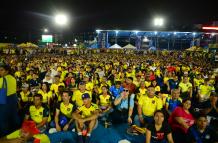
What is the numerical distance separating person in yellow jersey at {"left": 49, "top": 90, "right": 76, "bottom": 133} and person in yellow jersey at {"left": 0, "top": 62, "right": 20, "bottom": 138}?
3.35ft

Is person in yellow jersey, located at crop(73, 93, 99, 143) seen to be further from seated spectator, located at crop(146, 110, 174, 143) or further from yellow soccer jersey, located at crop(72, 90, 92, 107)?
seated spectator, located at crop(146, 110, 174, 143)

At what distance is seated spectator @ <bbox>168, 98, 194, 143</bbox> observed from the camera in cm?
620

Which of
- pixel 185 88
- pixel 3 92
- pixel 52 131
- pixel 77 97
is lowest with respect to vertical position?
pixel 52 131

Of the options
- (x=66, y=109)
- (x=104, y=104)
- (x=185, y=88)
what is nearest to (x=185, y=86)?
(x=185, y=88)

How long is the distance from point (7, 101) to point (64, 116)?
1.46 metres

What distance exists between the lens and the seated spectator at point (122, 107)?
813 cm

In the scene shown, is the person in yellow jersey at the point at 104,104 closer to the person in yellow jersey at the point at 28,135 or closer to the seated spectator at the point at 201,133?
the seated spectator at the point at 201,133

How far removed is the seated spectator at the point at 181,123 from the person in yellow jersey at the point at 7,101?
12.9ft

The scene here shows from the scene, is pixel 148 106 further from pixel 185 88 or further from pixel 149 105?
pixel 185 88

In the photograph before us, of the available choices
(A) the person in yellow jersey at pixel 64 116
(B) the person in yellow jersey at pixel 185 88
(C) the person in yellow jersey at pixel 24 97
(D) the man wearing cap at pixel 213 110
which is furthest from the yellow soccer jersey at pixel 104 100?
(B) the person in yellow jersey at pixel 185 88

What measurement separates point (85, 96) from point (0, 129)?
2.23 m

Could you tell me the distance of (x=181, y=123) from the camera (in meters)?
6.27

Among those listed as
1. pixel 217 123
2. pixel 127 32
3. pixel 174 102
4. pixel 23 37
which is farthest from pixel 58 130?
pixel 23 37

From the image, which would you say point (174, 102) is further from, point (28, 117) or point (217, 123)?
point (28, 117)
